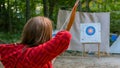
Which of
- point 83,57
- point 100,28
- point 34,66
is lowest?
point 83,57

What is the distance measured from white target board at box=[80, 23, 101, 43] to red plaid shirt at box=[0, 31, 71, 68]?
890 centimetres

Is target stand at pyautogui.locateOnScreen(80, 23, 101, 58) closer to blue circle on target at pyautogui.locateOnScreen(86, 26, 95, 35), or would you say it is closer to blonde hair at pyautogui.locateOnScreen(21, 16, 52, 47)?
blue circle on target at pyautogui.locateOnScreen(86, 26, 95, 35)

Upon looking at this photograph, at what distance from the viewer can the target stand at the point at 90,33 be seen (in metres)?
11.0

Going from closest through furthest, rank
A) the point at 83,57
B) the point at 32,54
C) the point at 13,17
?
1. the point at 32,54
2. the point at 83,57
3. the point at 13,17

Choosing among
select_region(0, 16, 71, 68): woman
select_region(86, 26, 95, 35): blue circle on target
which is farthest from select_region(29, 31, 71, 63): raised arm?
select_region(86, 26, 95, 35): blue circle on target

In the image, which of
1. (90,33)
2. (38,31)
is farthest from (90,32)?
(38,31)

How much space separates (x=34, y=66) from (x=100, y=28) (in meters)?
9.14

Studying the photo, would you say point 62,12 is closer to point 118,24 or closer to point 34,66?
point 118,24

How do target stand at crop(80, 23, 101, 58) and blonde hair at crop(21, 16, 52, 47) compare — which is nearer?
blonde hair at crop(21, 16, 52, 47)

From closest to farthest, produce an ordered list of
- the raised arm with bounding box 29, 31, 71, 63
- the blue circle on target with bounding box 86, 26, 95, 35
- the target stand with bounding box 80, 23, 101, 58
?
the raised arm with bounding box 29, 31, 71, 63
the target stand with bounding box 80, 23, 101, 58
the blue circle on target with bounding box 86, 26, 95, 35

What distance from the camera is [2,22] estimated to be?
15789mm

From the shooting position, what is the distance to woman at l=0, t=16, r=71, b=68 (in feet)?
6.79

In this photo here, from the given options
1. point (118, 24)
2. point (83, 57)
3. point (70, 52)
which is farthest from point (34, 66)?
point (118, 24)

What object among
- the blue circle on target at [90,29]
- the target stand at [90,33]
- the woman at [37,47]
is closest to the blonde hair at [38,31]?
the woman at [37,47]
